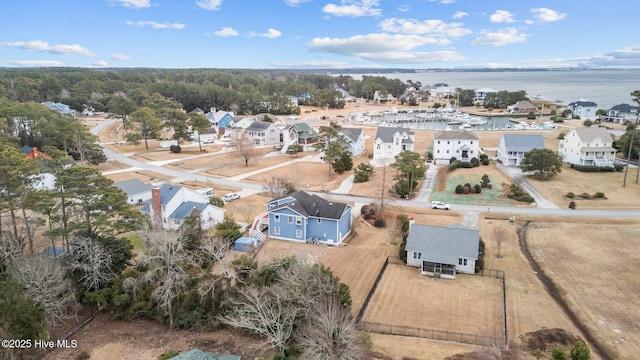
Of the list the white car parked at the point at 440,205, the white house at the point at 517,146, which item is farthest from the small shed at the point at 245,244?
the white house at the point at 517,146

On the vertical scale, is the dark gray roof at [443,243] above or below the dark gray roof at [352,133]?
below

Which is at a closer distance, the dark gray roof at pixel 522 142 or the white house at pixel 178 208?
the white house at pixel 178 208

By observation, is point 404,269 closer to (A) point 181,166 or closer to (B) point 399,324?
(B) point 399,324

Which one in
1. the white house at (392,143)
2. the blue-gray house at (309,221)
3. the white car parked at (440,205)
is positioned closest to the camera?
the blue-gray house at (309,221)

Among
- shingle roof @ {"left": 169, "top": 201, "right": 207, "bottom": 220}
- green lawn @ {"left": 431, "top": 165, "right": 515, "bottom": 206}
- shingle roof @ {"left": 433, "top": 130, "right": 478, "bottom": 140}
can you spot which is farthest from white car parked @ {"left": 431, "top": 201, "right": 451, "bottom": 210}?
shingle roof @ {"left": 169, "top": 201, "right": 207, "bottom": 220}

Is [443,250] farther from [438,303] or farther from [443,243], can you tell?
[438,303]

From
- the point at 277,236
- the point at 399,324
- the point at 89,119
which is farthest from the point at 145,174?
the point at 89,119

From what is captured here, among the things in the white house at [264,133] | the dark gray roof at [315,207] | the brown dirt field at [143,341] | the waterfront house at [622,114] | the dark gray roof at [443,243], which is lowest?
the brown dirt field at [143,341]

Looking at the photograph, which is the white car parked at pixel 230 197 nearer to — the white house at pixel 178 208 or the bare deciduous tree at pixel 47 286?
the white house at pixel 178 208

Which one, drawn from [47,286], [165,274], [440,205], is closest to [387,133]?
[440,205]
